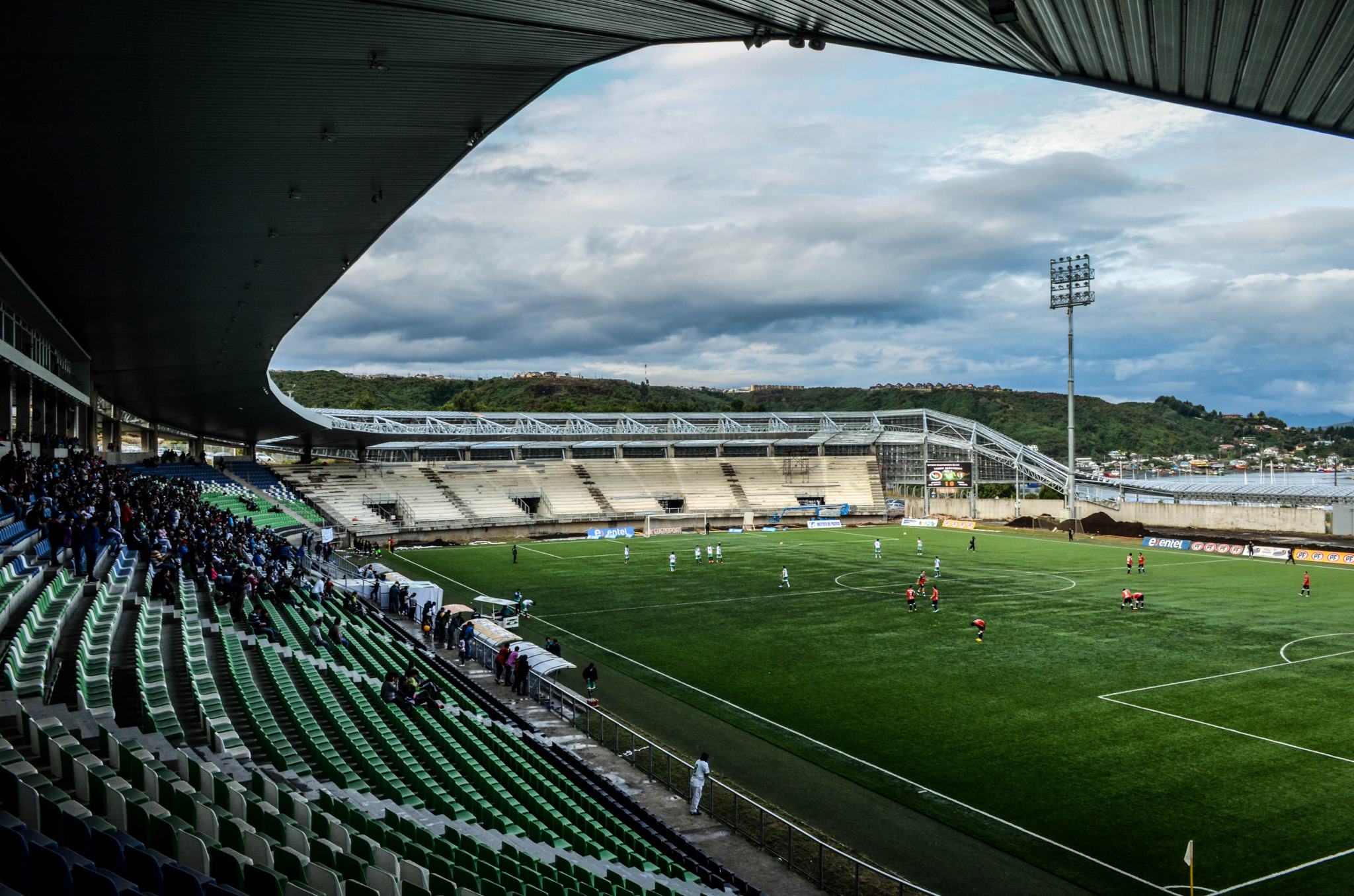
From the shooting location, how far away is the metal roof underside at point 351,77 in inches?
303

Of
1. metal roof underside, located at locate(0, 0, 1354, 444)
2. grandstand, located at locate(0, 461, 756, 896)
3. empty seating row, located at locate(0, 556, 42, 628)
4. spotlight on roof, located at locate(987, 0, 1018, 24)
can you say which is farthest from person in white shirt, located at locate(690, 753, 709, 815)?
spotlight on roof, located at locate(987, 0, 1018, 24)

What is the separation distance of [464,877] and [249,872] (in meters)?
2.74

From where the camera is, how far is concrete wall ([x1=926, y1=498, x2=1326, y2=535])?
57.0 metres

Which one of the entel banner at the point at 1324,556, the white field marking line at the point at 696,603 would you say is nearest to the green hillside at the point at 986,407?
the entel banner at the point at 1324,556

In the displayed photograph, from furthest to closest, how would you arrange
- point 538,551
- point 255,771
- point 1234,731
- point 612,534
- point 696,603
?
1. point 612,534
2. point 538,551
3. point 696,603
4. point 1234,731
5. point 255,771

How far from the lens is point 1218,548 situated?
50844mm

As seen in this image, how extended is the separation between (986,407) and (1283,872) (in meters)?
144

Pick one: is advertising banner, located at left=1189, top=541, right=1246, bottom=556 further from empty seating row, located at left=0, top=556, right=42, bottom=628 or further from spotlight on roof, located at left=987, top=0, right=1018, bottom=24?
empty seating row, located at left=0, top=556, right=42, bottom=628

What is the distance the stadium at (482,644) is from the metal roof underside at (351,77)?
65mm

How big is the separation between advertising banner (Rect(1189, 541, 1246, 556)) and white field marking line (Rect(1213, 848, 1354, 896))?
138 feet

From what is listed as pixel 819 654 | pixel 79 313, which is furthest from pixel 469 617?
pixel 79 313

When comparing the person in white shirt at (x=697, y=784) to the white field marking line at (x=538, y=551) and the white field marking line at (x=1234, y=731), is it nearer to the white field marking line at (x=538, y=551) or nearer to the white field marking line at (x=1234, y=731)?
the white field marking line at (x=1234, y=731)

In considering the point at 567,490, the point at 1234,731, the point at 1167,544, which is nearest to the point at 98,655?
the point at 1234,731

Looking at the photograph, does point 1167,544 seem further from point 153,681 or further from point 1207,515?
point 153,681
